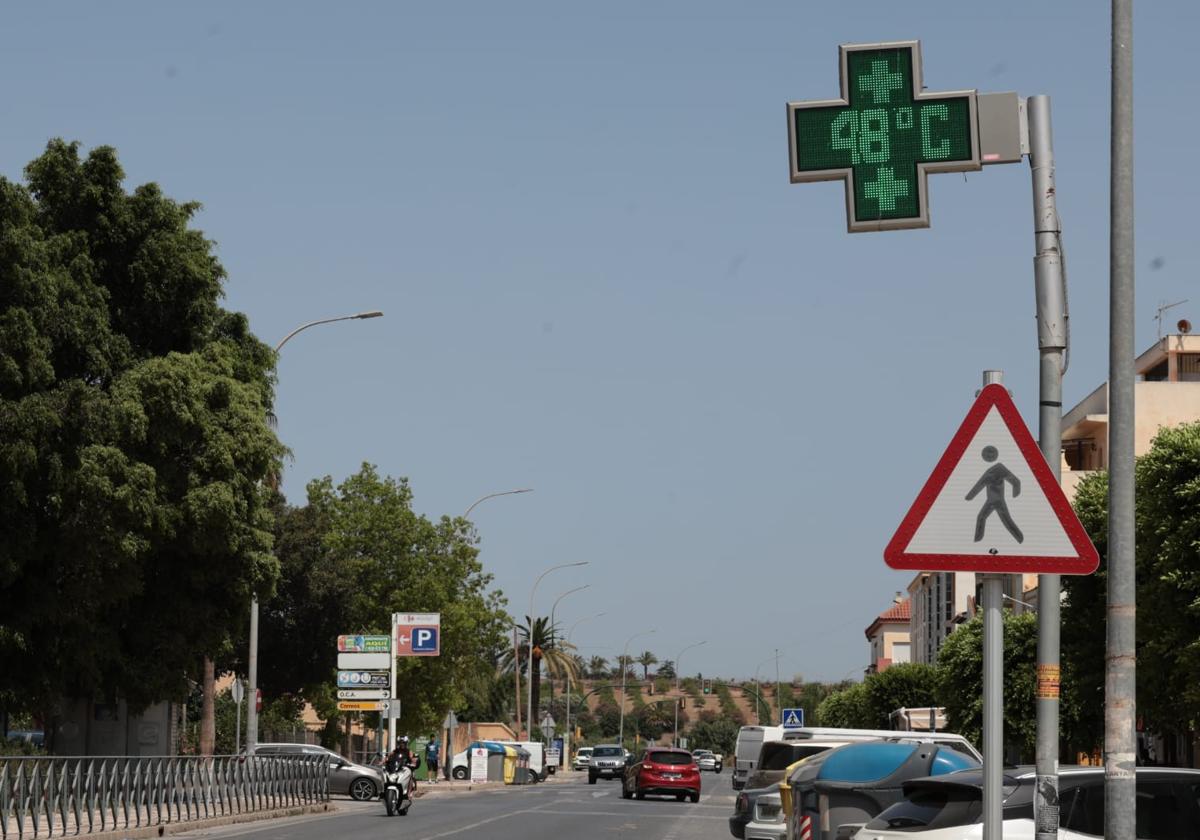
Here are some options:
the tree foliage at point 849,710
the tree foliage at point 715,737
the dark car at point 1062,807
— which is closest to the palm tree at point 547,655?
the tree foliage at point 849,710

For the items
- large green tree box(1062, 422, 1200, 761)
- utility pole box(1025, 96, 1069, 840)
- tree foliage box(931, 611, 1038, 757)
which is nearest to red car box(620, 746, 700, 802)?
tree foliage box(931, 611, 1038, 757)

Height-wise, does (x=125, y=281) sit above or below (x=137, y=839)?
above

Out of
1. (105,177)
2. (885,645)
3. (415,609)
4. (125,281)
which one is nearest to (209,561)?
(125,281)

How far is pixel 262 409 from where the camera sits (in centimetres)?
3603

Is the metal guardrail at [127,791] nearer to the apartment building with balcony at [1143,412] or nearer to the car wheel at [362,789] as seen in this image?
the car wheel at [362,789]

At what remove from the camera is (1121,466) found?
7.96 m

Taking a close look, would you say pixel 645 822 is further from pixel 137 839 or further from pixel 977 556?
pixel 977 556

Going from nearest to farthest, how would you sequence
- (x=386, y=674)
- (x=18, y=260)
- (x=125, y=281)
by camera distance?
(x=18, y=260) < (x=125, y=281) < (x=386, y=674)

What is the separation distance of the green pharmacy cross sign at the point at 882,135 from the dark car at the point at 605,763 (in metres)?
70.3

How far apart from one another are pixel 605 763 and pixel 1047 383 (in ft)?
236

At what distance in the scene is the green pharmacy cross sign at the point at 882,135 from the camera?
896cm

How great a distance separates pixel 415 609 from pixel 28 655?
28359 millimetres

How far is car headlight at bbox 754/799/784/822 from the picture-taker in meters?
22.6

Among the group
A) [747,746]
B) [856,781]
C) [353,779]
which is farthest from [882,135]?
[353,779]
